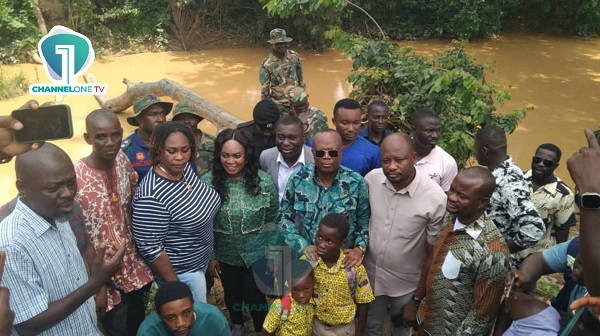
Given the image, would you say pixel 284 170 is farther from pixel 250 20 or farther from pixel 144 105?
pixel 250 20

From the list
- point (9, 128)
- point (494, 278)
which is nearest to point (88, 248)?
point (9, 128)

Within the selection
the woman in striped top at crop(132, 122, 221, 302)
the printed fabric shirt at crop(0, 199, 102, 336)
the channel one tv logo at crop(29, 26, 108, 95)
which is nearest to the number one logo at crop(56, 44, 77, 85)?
the channel one tv logo at crop(29, 26, 108, 95)

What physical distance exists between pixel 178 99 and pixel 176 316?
18.4 ft

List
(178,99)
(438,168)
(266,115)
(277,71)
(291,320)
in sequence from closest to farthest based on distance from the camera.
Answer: (291,320), (438,168), (266,115), (277,71), (178,99)

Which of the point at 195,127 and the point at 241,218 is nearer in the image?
the point at 241,218

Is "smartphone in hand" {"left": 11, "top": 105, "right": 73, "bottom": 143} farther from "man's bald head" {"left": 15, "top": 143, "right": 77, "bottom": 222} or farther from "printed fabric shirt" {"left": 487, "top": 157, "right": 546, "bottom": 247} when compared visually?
"printed fabric shirt" {"left": 487, "top": 157, "right": 546, "bottom": 247}

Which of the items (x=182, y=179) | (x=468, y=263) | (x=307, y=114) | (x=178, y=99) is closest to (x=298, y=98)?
(x=307, y=114)

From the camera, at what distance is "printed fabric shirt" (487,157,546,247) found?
2850 millimetres

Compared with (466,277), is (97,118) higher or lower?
higher

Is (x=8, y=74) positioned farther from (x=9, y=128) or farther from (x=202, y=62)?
(x=9, y=128)

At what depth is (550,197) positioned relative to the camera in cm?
327

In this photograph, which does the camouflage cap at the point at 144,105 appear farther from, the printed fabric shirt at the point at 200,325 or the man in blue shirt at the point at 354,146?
the printed fabric shirt at the point at 200,325

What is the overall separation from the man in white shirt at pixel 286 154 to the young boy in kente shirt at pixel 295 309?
2.91ft

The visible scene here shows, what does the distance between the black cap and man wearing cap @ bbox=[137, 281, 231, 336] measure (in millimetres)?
1846
